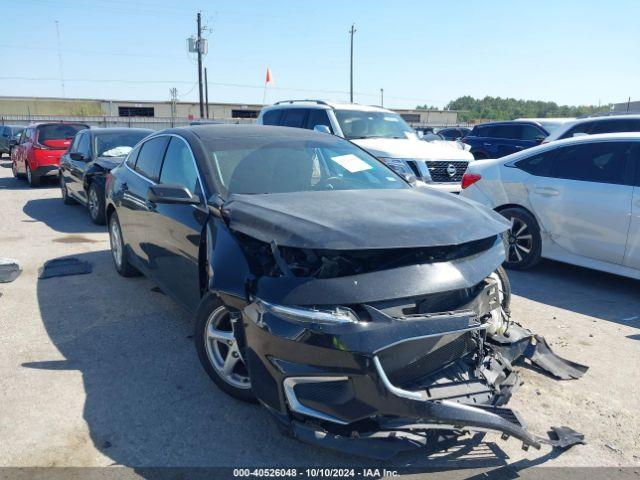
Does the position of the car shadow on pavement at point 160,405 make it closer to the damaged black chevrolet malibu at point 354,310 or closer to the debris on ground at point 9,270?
the damaged black chevrolet malibu at point 354,310

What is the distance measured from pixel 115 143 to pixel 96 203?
1375 mm

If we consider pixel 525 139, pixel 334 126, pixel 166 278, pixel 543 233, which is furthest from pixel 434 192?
pixel 525 139

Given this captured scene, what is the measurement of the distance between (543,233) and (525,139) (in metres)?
9.77

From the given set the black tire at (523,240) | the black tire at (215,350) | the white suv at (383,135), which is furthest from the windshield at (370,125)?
the black tire at (215,350)

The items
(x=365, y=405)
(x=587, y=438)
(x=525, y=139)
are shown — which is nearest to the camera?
(x=365, y=405)

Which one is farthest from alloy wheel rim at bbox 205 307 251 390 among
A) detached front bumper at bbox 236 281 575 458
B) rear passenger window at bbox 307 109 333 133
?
rear passenger window at bbox 307 109 333 133

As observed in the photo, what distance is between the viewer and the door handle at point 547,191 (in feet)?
20.4

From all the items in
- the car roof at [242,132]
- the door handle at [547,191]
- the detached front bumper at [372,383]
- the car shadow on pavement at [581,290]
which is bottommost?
the car shadow on pavement at [581,290]

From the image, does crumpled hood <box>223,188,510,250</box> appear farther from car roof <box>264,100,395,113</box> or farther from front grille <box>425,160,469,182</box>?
car roof <box>264,100,395,113</box>

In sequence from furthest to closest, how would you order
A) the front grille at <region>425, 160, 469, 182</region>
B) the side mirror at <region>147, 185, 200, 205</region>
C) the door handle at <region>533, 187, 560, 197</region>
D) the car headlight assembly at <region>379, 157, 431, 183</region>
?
the front grille at <region>425, 160, 469, 182</region>
the car headlight assembly at <region>379, 157, 431, 183</region>
the door handle at <region>533, 187, 560, 197</region>
the side mirror at <region>147, 185, 200, 205</region>

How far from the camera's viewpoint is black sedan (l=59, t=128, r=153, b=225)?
353 inches

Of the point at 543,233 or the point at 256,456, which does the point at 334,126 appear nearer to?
the point at 543,233

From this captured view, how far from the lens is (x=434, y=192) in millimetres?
4184

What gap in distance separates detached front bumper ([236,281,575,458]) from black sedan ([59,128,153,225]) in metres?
6.97
